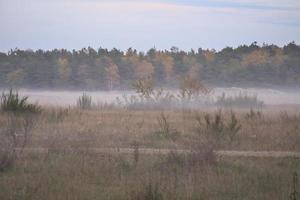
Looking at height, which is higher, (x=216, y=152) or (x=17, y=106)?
(x=17, y=106)

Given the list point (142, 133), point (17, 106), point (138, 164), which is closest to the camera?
point (138, 164)

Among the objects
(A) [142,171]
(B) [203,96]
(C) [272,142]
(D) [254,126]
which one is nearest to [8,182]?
(A) [142,171]

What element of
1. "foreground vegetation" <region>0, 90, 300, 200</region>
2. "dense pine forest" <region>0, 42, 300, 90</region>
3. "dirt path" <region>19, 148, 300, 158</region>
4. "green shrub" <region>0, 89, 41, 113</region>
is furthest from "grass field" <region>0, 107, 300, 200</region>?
"dense pine forest" <region>0, 42, 300, 90</region>

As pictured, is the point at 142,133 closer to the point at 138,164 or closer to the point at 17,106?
the point at 17,106

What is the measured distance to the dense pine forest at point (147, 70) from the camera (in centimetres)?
6538

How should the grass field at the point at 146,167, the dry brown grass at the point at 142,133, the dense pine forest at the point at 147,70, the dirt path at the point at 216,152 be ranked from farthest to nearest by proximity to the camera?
1. the dense pine forest at the point at 147,70
2. the dry brown grass at the point at 142,133
3. the dirt path at the point at 216,152
4. the grass field at the point at 146,167

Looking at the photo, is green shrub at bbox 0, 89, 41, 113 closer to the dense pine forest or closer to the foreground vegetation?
the foreground vegetation

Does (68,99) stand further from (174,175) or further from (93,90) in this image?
(174,175)

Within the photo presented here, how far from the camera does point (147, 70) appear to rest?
6750 centimetres

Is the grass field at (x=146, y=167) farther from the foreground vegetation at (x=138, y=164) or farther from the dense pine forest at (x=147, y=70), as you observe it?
the dense pine forest at (x=147, y=70)

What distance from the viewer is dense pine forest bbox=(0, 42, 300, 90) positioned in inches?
2574

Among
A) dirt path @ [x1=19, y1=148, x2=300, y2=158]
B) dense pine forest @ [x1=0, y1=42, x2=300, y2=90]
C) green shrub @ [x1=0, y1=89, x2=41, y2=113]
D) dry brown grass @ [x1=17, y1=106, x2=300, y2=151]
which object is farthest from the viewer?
dense pine forest @ [x1=0, y1=42, x2=300, y2=90]

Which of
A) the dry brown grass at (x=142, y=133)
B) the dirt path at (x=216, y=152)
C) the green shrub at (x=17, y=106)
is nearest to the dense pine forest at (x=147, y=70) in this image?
the dry brown grass at (x=142, y=133)

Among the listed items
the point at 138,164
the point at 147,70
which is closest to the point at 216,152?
the point at 138,164
